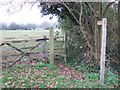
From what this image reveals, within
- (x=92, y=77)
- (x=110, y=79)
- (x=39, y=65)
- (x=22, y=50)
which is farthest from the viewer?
(x=22, y=50)

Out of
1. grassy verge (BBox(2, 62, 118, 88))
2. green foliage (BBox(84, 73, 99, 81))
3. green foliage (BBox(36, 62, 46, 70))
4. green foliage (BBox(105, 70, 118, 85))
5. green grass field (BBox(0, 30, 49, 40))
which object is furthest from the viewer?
green foliage (BBox(36, 62, 46, 70))

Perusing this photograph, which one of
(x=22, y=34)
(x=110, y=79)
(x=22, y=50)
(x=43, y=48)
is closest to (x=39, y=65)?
(x=22, y=50)

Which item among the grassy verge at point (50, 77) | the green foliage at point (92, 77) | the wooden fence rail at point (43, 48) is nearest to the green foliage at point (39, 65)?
the grassy verge at point (50, 77)

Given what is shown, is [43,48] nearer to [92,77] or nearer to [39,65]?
[39,65]

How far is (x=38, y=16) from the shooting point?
569 centimetres

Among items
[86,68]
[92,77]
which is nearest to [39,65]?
[86,68]

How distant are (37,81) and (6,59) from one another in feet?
4.39

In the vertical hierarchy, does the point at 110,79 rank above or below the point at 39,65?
below

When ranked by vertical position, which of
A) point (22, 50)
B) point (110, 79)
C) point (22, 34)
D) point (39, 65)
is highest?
point (22, 34)

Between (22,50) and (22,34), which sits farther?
(22,50)

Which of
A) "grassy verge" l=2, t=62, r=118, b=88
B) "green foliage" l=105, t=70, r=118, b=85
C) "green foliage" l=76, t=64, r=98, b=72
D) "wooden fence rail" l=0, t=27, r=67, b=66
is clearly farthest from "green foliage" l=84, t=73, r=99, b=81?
"wooden fence rail" l=0, t=27, r=67, b=66

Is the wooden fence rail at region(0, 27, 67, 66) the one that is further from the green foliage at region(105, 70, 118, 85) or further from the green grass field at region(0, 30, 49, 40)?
the green foliage at region(105, 70, 118, 85)

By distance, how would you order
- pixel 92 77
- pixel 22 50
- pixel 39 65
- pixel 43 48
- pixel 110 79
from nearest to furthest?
pixel 110 79 → pixel 92 77 → pixel 39 65 → pixel 22 50 → pixel 43 48

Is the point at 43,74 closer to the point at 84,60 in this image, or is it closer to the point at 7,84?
the point at 7,84
